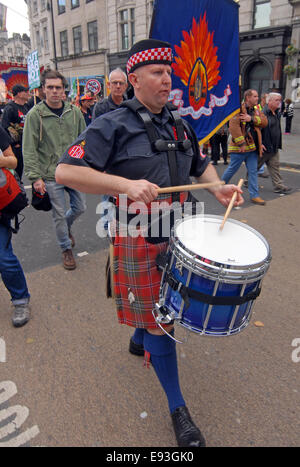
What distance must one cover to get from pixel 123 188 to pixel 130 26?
3073 centimetres

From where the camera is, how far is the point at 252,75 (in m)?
20.5

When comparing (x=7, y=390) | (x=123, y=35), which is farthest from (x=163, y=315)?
(x=123, y=35)

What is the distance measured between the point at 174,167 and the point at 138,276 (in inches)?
24.1

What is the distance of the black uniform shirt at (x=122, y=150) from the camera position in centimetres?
171

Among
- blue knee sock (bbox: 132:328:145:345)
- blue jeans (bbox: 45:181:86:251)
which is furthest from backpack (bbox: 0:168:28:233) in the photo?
blue knee sock (bbox: 132:328:145:345)

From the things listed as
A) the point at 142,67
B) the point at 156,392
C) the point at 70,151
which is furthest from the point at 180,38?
the point at 156,392

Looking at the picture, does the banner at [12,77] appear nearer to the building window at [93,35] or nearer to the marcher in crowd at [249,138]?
the marcher in crowd at [249,138]

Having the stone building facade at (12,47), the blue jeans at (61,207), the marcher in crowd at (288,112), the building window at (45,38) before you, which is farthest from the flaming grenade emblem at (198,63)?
the stone building facade at (12,47)

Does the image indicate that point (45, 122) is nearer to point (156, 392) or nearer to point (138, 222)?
point (138, 222)

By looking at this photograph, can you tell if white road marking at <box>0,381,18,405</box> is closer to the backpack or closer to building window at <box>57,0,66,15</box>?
the backpack

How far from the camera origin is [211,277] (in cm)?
153

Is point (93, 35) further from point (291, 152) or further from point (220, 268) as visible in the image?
point (220, 268)

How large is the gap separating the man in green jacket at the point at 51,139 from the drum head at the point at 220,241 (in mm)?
2309

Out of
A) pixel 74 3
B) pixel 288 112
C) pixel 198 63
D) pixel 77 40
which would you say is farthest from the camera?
pixel 77 40
